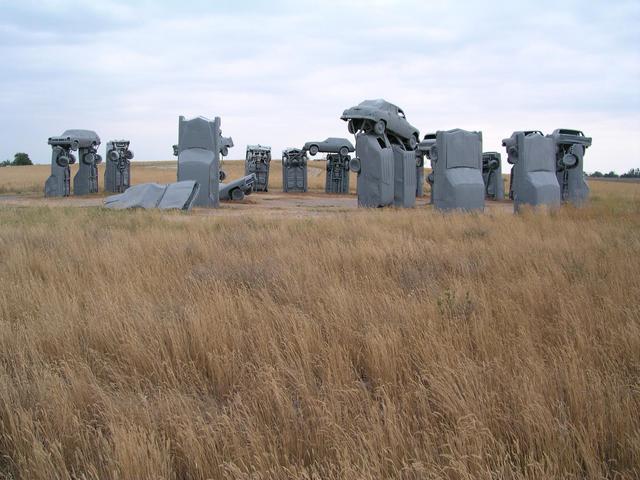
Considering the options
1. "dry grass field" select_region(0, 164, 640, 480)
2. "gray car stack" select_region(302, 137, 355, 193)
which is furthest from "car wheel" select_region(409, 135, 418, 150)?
"dry grass field" select_region(0, 164, 640, 480)

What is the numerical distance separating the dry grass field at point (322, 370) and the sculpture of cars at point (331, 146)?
29377 mm

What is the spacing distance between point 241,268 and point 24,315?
2521 millimetres

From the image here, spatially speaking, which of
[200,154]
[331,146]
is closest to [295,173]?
[331,146]

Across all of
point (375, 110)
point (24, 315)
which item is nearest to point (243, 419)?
point (24, 315)

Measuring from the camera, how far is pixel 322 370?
3531 mm

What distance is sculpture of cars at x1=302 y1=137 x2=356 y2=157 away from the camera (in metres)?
35.7

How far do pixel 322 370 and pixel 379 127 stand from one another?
18268 mm

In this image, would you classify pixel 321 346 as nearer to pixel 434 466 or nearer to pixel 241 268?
pixel 434 466

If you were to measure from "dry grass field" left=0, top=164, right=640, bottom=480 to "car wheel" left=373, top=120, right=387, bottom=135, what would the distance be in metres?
14.6

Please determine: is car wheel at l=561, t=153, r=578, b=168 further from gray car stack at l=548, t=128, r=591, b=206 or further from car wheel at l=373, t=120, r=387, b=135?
car wheel at l=373, t=120, r=387, b=135

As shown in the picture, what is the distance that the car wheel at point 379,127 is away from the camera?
20859 mm

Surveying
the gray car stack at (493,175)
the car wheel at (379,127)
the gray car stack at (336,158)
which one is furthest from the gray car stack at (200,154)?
the gray car stack at (493,175)

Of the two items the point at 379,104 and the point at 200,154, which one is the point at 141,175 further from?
the point at 379,104

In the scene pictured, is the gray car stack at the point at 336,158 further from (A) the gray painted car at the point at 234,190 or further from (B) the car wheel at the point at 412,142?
(B) the car wheel at the point at 412,142
